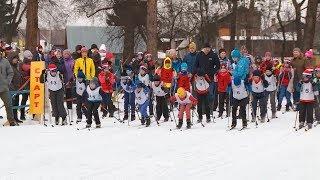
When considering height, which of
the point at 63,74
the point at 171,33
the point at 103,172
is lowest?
the point at 103,172

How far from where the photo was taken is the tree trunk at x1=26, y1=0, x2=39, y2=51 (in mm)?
19781

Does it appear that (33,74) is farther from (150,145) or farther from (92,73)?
(150,145)

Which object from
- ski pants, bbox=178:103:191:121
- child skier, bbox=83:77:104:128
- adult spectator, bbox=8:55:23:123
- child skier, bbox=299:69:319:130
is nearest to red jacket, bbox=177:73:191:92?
ski pants, bbox=178:103:191:121

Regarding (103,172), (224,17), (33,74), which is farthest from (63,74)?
(224,17)

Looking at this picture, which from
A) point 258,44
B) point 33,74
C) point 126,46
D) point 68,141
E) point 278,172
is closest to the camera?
point 278,172

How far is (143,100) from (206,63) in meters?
2.03

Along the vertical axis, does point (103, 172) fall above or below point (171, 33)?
below

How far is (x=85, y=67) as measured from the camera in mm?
14664

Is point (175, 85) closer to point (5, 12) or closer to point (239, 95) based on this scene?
point (239, 95)

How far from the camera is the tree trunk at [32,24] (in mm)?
19781

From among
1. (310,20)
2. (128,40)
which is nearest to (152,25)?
(310,20)

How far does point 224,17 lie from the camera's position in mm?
45375

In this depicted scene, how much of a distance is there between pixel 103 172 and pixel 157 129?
4.70 meters

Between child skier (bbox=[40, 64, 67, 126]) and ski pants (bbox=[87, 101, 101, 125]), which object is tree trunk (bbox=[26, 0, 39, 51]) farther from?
ski pants (bbox=[87, 101, 101, 125])
